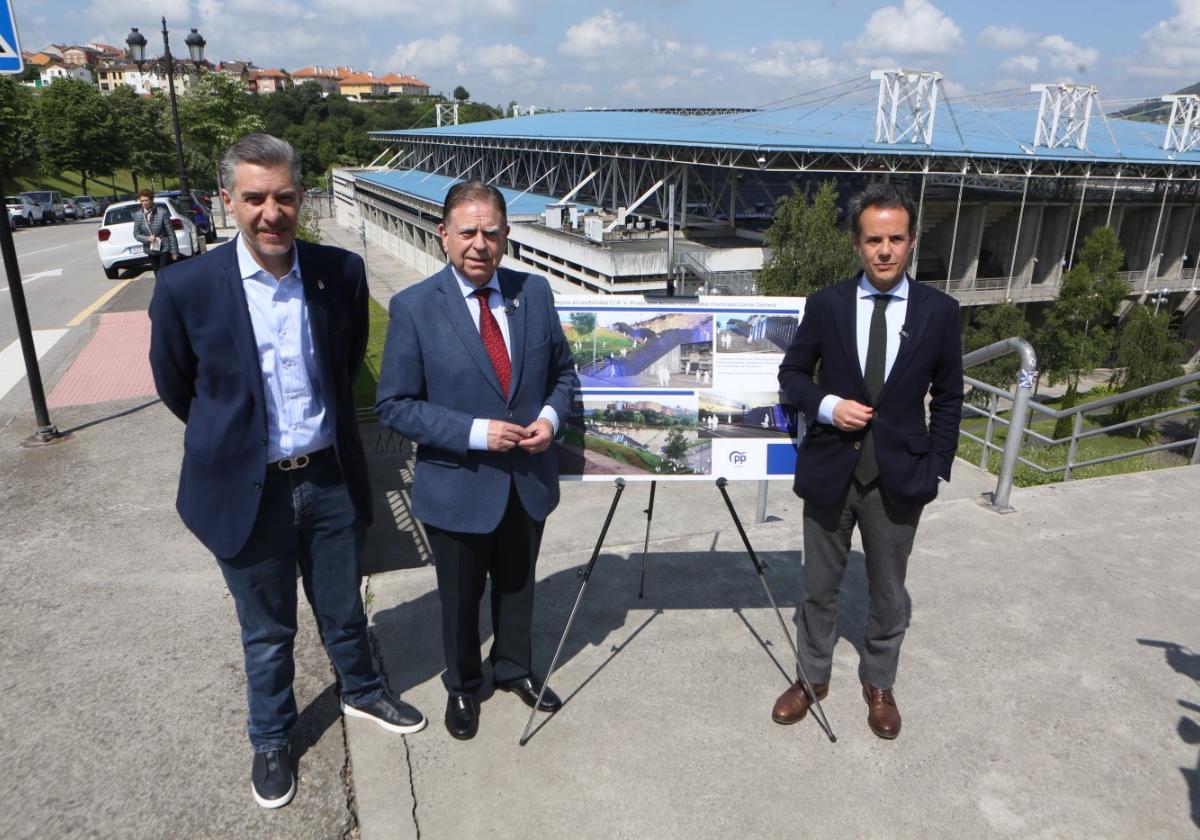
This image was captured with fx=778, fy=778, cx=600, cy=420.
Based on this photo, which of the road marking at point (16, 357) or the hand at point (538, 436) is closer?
Answer: the hand at point (538, 436)

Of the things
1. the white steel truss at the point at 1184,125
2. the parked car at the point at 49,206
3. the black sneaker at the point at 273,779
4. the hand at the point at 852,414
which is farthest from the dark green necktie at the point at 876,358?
the white steel truss at the point at 1184,125

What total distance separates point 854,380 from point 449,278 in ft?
5.44

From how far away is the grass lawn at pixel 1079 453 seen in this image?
27.1 feet

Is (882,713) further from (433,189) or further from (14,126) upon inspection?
(433,189)

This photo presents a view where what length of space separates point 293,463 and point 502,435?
77 cm

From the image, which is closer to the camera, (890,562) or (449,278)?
(449,278)

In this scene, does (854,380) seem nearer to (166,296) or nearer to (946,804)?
(946,804)

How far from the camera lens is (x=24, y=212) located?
1304 inches

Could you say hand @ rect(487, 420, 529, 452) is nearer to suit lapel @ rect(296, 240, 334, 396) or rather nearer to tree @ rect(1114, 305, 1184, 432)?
suit lapel @ rect(296, 240, 334, 396)

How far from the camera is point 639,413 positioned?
12.0ft

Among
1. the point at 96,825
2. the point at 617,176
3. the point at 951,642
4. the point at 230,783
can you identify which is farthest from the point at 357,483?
the point at 617,176

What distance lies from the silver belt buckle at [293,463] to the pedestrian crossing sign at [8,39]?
16.5 ft

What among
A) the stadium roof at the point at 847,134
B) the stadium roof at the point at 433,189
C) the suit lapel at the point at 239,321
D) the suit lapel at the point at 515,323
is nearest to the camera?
the suit lapel at the point at 239,321

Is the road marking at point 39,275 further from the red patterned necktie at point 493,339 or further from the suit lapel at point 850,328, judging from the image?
the suit lapel at point 850,328
